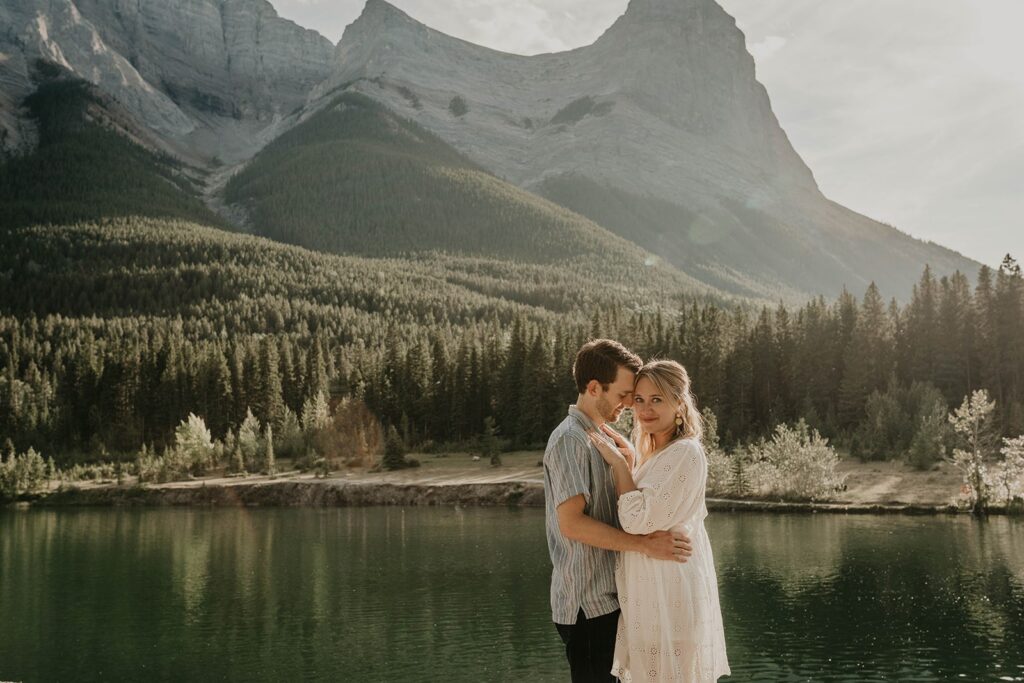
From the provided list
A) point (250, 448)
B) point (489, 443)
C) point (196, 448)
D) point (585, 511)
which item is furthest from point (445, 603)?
point (196, 448)

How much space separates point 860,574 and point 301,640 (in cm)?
2590

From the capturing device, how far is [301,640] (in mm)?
33344

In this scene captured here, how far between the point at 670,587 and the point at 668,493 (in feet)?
2.99

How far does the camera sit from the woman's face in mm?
8055

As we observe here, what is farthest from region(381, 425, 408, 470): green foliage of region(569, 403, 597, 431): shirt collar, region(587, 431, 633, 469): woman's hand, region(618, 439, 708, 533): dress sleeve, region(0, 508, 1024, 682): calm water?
region(618, 439, 708, 533): dress sleeve

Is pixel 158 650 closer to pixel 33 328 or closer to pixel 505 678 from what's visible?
pixel 505 678

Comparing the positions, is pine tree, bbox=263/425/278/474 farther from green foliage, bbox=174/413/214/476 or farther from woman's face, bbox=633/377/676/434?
woman's face, bbox=633/377/676/434

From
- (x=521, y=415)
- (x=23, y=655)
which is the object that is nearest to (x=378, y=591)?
(x=23, y=655)

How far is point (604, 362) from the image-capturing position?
329 inches

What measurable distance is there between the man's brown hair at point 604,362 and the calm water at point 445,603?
21887 millimetres

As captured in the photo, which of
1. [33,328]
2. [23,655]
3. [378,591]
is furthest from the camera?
[33,328]

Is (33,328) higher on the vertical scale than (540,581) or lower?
higher

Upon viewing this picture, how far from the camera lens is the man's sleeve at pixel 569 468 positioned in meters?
8.06

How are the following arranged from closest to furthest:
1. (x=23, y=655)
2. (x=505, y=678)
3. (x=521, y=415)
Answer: (x=505, y=678) < (x=23, y=655) < (x=521, y=415)
